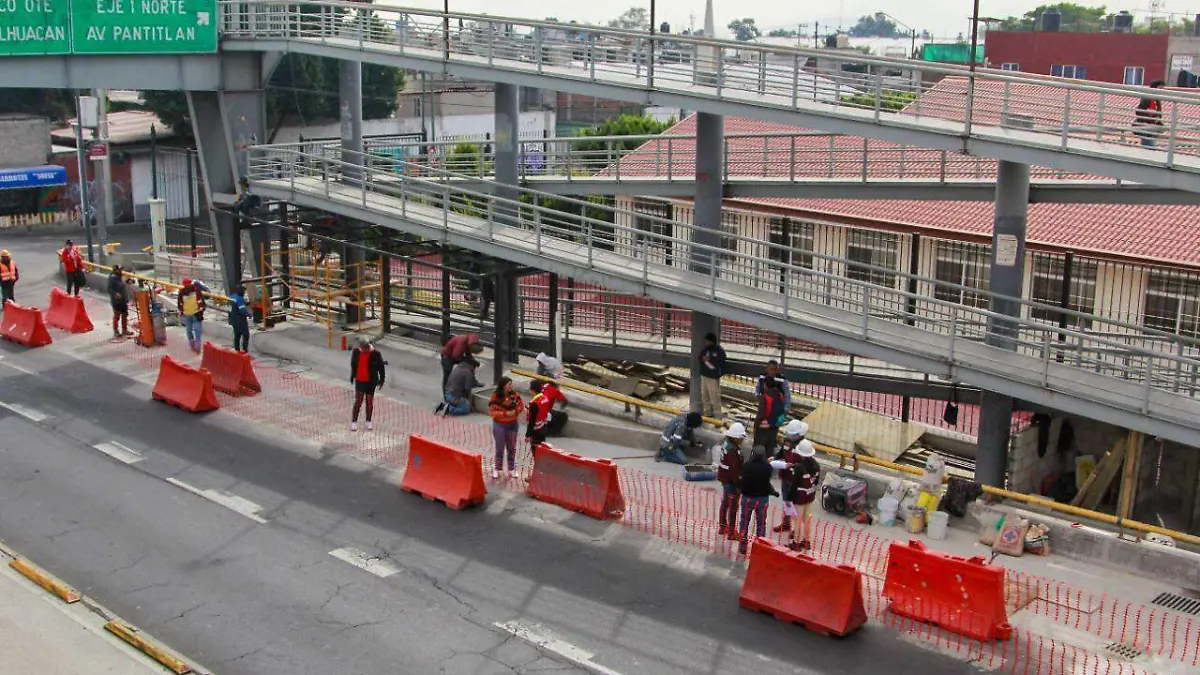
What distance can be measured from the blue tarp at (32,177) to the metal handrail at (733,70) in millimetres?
25401

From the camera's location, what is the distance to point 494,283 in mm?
23047

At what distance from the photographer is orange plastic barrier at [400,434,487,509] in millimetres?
16828

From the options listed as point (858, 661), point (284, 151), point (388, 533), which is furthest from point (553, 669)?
point (284, 151)

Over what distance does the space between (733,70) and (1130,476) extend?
8573mm

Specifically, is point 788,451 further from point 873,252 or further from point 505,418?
point 873,252

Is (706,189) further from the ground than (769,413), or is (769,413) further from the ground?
(706,189)

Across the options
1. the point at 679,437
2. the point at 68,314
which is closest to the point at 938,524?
the point at 679,437

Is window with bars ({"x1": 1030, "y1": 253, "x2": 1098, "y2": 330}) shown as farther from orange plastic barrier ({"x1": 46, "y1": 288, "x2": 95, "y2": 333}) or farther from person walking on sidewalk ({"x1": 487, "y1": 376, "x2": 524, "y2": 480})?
orange plastic barrier ({"x1": 46, "y1": 288, "x2": 95, "y2": 333})

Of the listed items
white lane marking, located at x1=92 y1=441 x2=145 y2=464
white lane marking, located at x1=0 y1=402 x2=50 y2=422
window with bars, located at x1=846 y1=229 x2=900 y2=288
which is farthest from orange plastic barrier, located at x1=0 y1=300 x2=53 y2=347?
window with bars, located at x1=846 y1=229 x2=900 y2=288

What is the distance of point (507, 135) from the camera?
24.2 m

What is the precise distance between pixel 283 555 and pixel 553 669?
4.52m

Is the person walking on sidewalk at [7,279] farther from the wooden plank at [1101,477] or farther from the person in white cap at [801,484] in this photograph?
the wooden plank at [1101,477]

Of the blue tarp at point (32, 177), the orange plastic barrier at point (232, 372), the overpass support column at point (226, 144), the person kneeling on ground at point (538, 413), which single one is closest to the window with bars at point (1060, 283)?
the person kneeling on ground at point (538, 413)

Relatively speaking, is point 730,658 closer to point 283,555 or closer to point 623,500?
point 623,500
